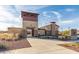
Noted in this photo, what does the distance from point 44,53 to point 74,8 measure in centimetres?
70

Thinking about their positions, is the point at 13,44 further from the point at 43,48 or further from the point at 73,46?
the point at 73,46

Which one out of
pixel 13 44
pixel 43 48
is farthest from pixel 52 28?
pixel 13 44

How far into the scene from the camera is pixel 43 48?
8.60ft

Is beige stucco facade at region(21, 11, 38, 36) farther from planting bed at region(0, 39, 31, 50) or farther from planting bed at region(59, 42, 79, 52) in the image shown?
planting bed at region(59, 42, 79, 52)

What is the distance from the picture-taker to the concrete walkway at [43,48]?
8.52 feet

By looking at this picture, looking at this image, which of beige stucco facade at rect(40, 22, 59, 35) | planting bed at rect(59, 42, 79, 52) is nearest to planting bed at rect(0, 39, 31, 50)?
beige stucco facade at rect(40, 22, 59, 35)

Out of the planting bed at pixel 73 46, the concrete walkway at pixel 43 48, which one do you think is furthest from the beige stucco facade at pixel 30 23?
the planting bed at pixel 73 46

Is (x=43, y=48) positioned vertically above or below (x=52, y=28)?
below

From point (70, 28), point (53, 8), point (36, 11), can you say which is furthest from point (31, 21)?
point (70, 28)

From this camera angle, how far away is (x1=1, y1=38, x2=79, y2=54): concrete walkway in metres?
2.60

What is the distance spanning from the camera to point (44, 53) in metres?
2.61

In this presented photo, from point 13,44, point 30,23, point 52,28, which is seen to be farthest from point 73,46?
point 13,44

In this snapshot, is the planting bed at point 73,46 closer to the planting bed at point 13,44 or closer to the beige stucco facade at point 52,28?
the beige stucco facade at point 52,28

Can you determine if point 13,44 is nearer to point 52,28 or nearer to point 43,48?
point 43,48
